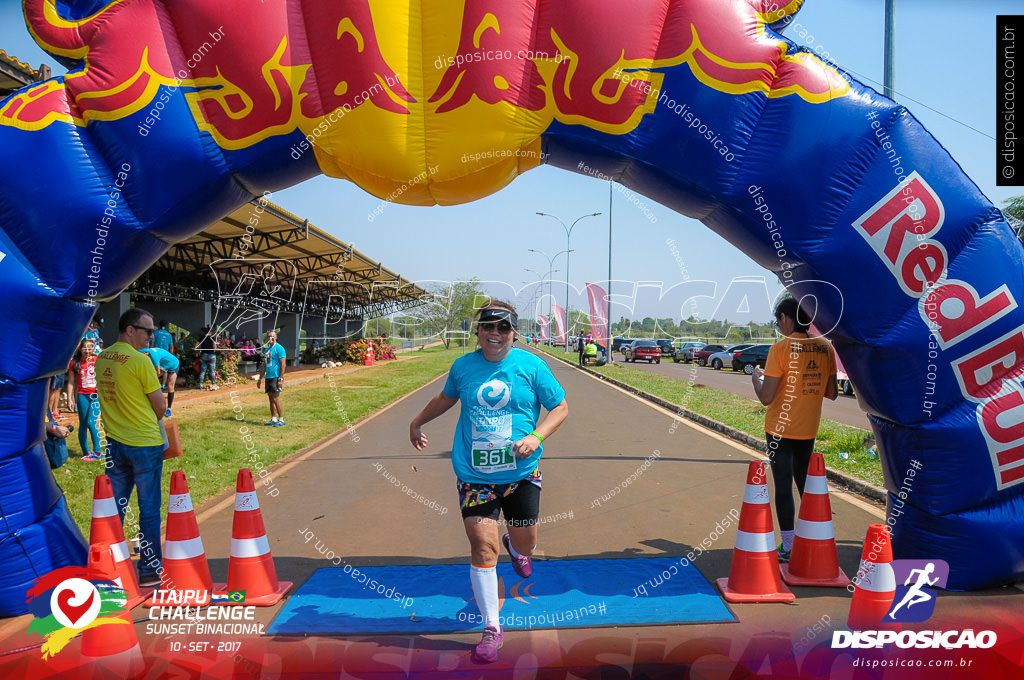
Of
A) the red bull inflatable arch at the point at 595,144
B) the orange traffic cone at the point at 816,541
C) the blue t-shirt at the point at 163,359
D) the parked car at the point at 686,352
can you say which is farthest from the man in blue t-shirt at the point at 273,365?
the parked car at the point at 686,352

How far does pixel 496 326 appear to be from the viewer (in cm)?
362

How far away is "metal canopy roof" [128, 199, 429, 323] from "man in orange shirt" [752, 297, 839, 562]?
38.2 ft

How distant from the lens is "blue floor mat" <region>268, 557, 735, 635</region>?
3.75 meters

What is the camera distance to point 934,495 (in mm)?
4160

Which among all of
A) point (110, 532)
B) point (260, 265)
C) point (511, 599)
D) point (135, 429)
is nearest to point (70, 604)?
point (110, 532)

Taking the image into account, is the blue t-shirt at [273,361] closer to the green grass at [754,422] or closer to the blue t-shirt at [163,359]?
the blue t-shirt at [163,359]

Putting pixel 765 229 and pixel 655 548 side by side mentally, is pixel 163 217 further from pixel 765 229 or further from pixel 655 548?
pixel 655 548

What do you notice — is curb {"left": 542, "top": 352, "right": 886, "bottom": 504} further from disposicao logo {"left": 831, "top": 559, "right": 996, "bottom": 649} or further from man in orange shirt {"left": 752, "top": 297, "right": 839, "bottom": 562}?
disposicao logo {"left": 831, "top": 559, "right": 996, "bottom": 649}

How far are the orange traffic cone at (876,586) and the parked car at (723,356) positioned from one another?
96.0 ft

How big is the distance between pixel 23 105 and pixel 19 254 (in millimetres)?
982

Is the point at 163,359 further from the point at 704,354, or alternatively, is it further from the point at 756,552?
the point at 704,354

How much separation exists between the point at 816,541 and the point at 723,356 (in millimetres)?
30221

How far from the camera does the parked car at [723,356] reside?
3186cm

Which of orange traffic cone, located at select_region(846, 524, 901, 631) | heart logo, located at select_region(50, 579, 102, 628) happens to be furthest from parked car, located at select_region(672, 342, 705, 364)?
heart logo, located at select_region(50, 579, 102, 628)
